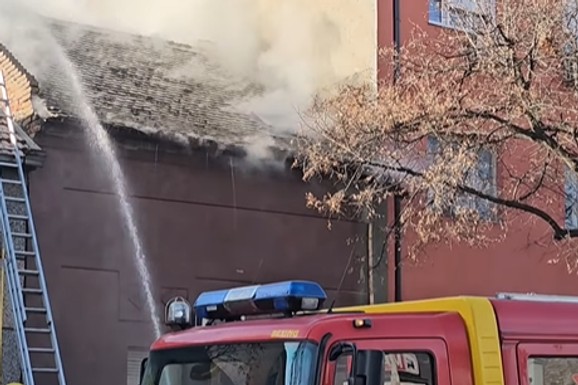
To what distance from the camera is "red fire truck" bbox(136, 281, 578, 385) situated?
406 centimetres

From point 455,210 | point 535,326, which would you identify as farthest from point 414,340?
point 455,210

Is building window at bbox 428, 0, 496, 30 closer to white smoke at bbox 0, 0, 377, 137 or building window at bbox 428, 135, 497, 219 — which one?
building window at bbox 428, 135, 497, 219

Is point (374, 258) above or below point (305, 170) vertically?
below

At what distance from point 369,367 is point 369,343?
0.37 metres

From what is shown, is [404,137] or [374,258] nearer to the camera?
[404,137]

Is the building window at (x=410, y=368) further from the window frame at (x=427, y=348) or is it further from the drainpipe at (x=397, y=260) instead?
the drainpipe at (x=397, y=260)

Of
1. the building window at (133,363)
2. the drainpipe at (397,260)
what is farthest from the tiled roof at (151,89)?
the building window at (133,363)

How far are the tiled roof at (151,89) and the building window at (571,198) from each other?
3.19 metres

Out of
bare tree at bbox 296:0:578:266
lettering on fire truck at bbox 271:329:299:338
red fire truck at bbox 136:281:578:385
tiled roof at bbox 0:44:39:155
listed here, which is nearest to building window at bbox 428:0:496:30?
bare tree at bbox 296:0:578:266

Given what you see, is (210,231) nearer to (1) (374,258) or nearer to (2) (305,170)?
(2) (305,170)

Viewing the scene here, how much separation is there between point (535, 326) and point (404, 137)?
584 cm

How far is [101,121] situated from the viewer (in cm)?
1052

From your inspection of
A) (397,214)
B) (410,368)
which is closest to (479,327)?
(410,368)

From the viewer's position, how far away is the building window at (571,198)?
36.7ft
